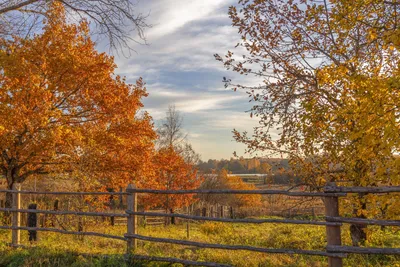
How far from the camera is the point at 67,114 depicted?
44.7 ft

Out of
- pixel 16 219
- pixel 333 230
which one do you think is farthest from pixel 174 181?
pixel 333 230

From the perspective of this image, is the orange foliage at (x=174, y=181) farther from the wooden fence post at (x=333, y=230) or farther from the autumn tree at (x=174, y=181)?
the wooden fence post at (x=333, y=230)

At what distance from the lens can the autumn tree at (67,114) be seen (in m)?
11.8

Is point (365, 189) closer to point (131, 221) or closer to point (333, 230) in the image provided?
point (333, 230)

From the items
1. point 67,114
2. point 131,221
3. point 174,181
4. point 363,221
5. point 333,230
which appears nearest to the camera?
point 363,221

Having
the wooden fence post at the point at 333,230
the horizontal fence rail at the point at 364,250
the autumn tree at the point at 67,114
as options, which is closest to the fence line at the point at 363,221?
the wooden fence post at the point at 333,230

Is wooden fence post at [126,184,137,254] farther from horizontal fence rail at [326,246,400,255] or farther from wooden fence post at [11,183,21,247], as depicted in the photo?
horizontal fence rail at [326,246,400,255]

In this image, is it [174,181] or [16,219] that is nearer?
[16,219]

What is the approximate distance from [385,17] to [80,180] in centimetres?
1021

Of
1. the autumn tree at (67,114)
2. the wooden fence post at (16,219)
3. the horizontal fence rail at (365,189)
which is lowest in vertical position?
the wooden fence post at (16,219)

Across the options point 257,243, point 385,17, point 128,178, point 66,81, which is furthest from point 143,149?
point 385,17

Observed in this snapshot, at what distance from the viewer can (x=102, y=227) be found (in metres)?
11.3

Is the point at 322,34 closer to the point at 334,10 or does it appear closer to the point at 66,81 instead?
the point at 334,10

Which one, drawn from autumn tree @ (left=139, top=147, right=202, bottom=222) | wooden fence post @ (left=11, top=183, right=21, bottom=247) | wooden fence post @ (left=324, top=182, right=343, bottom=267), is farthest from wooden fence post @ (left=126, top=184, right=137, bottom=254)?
autumn tree @ (left=139, top=147, right=202, bottom=222)
